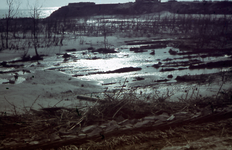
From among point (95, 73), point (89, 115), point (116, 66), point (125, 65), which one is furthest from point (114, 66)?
point (89, 115)

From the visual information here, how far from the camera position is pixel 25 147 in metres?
3.11

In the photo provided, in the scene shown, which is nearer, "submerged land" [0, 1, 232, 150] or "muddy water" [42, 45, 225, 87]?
"submerged land" [0, 1, 232, 150]

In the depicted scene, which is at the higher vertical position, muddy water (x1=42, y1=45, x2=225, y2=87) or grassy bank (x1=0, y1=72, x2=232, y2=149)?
muddy water (x1=42, y1=45, x2=225, y2=87)

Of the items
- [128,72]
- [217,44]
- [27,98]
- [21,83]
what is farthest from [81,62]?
[217,44]

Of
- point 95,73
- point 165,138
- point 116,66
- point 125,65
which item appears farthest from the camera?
point 125,65

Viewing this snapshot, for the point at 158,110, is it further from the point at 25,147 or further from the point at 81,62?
the point at 81,62

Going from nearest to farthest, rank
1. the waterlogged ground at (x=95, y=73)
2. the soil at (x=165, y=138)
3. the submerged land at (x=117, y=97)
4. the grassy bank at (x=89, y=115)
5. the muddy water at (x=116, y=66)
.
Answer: the soil at (x=165, y=138) → the submerged land at (x=117, y=97) → the grassy bank at (x=89, y=115) → the waterlogged ground at (x=95, y=73) → the muddy water at (x=116, y=66)

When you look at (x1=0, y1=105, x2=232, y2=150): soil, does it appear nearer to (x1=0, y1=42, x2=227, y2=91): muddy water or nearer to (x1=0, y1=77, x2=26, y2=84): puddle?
(x1=0, y1=42, x2=227, y2=91): muddy water

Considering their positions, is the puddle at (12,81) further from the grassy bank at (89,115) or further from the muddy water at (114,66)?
the grassy bank at (89,115)

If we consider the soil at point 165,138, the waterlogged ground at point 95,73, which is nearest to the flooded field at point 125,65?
the waterlogged ground at point 95,73

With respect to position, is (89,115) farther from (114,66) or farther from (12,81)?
(114,66)

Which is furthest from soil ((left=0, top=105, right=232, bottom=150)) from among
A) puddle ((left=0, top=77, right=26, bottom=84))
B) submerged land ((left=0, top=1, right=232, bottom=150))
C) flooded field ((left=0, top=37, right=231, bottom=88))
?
puddle ((left=0, top=77, right=26, bottom=84))

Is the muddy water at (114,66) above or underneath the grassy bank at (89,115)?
above

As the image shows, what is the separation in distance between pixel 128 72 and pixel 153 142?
6.46m
